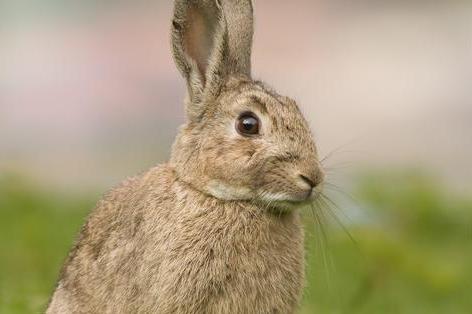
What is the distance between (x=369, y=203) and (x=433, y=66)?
593 centimetres

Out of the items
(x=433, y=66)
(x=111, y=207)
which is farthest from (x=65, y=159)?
(x=111, y=207)

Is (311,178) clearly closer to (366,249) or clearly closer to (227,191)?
(227,191)

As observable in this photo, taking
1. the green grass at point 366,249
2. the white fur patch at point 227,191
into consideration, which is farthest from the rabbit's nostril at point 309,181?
the green grass at point 366,249

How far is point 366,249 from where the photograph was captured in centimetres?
739

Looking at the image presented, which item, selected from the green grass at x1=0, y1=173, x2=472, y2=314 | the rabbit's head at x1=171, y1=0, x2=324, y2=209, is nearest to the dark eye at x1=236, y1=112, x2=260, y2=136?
the rabbit's head at x1=171, y1=0, x2=324, y2=209

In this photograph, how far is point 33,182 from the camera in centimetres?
1107

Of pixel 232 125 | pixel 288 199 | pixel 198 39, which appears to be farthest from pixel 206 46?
pixel 288 199

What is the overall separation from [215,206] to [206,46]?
716mm

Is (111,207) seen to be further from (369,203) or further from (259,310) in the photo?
(369,203)

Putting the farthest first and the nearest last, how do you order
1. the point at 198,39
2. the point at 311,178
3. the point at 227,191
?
the point at 198,39
the point at 227,191
the point at 311,178

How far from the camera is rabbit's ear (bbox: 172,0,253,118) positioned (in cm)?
600

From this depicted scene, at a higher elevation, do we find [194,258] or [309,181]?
[309,181]

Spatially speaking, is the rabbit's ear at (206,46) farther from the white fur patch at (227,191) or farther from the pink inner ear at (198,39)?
the white fur patch at (227,191)

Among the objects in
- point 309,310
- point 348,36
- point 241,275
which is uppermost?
point 348,36
